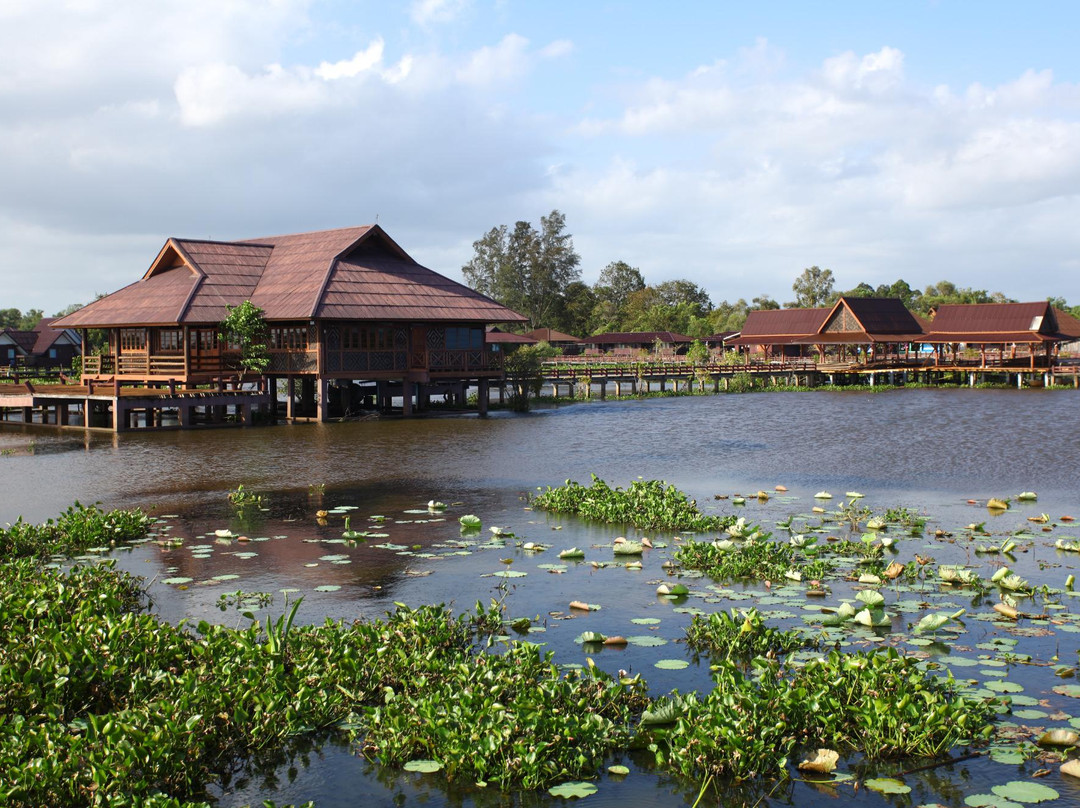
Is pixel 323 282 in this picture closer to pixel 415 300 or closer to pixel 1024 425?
pixel 415 300

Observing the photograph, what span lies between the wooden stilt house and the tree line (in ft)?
166

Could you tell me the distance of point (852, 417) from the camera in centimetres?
4441

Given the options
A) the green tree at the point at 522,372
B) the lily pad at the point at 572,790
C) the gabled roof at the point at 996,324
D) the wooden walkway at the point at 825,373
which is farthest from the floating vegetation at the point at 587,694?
the gabled roof at the point at 996,324

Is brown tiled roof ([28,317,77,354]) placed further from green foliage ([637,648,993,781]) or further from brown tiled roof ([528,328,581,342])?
green foliage ([637,648,993,781])

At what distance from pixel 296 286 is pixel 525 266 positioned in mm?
66716

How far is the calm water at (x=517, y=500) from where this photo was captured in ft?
32.1

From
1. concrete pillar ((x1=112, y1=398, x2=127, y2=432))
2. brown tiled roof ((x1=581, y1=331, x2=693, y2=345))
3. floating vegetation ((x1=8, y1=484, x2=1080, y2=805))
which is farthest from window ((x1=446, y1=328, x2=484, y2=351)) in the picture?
brown tiled roof ((x1=581, y1=331, x2=693, y2=345))

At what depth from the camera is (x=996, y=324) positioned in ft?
241

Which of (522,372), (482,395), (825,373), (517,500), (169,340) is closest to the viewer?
(517,500)

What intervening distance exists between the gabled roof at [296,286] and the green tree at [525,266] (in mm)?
59742

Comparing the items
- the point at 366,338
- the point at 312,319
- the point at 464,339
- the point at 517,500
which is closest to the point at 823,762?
the point at 517,500

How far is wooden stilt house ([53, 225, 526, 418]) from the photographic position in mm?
38625

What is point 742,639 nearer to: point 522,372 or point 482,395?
point 482,395

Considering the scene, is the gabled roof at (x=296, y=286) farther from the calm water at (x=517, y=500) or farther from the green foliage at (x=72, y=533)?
the green foliage at (x=72, y=533)
